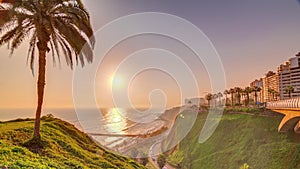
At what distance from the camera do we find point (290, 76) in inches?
2586

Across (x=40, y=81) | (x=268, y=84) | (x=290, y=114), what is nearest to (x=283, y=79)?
(x=268, y=84)

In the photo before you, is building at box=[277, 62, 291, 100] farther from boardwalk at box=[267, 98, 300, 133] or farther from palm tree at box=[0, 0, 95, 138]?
palm tree at box=[0, 0, 95, 138]

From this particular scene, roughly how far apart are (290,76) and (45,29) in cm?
6956

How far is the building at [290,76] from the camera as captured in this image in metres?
63.4

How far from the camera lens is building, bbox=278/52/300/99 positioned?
208 feet

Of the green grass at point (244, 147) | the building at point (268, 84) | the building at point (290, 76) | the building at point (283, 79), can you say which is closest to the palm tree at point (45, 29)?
the green grass at point (244, 147)

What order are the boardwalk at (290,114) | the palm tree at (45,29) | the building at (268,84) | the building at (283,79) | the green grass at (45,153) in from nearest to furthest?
1. the green grass at (45,153)
2. the palm tree at (45,29)
3. the boardwalk at (290,114)
4. the building at (283,79)
5. the building at (268,84)

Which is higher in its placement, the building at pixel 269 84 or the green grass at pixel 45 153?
the building at pixel 269 84

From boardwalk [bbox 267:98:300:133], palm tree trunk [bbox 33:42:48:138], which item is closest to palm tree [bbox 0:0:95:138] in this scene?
palm tree trunk [bbox 33:42:48:138]

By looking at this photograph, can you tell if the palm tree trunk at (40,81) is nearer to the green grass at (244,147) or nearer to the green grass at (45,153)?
the green grass at (45,153)

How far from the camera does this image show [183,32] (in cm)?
1922

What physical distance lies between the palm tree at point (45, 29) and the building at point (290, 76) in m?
63.0

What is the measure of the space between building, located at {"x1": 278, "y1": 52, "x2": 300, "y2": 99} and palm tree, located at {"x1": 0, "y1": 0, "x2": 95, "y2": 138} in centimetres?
6300

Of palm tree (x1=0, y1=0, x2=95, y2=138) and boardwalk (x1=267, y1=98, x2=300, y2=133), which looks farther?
boardwalk (x1=267, y1=98, x2=300, y2=133)
